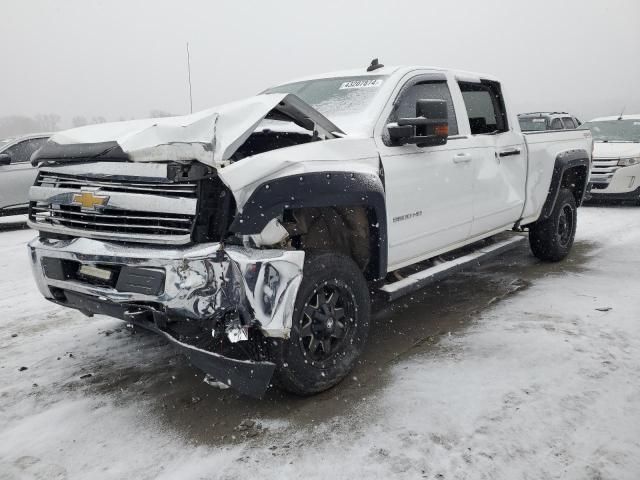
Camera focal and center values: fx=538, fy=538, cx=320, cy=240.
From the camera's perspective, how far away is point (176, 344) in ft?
8.77

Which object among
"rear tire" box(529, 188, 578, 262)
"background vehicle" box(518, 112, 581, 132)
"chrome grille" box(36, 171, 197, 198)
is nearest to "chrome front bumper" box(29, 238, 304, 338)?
"chrome grille" box(36, 171, 197, 198)

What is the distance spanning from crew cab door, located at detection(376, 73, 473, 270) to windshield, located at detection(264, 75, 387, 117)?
0.20 meters

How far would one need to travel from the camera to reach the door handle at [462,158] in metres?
4.11

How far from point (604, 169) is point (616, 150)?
0.52 m

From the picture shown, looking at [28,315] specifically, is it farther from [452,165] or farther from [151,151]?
[452,165]

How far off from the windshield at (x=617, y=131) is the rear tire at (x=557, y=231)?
569cm

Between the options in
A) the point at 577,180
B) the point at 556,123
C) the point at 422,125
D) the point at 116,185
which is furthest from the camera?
the point at 556,123

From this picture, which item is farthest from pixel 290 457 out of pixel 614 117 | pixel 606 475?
pixel 614 117

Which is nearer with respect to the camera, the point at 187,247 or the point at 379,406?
the point at 187,247

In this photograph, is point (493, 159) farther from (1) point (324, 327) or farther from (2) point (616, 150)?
(2) point (616, 150)

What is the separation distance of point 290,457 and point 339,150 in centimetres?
169

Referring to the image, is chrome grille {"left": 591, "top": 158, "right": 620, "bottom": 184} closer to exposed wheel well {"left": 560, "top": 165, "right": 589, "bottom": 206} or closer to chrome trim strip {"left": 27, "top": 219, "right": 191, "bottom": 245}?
exposed wheel well {"left": 560, "top": 165, "right": 589, "bottom": 206}

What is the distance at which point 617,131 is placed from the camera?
36.0 feet

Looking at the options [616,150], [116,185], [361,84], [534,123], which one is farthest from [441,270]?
[534,123]
